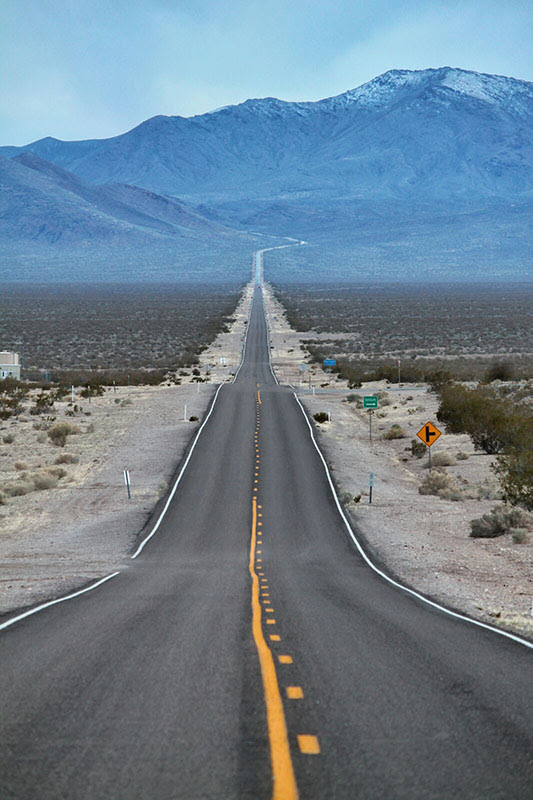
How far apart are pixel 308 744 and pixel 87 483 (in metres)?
25.4

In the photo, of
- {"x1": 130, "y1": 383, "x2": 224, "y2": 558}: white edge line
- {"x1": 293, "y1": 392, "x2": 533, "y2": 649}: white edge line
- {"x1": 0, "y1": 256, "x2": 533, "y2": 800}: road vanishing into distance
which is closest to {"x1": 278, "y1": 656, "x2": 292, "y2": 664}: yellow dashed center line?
{"x1": 0, "y1": 256, "x2": 533, "y2": 800}: road vanishing into distance

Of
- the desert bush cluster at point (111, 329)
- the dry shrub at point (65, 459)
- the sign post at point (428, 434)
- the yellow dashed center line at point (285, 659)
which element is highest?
the desert bush cluster at point (111, 329)

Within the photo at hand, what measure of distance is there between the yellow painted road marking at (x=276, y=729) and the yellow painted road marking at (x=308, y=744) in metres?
0.14

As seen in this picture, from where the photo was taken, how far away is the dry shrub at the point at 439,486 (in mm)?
28875

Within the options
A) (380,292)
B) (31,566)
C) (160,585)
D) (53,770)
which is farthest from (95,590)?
(380,292)

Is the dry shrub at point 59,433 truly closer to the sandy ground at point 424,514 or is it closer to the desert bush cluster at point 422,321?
the sandy ground at point 424,514

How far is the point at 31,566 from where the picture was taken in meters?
18.9

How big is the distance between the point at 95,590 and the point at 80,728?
7.97 meters

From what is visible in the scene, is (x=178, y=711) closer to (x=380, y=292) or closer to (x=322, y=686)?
(x=322, y=686)

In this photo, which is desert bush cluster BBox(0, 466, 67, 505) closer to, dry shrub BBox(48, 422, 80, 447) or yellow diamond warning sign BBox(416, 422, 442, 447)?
dry shrub BBox(48, 422, 80, 447)

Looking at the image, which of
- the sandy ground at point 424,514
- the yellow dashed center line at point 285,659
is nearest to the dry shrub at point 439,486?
the sandy ground at point 424,514

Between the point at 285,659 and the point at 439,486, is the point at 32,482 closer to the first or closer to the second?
the point at 439,486

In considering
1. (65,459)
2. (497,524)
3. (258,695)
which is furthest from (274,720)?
(65,459)

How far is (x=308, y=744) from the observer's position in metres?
7.43
